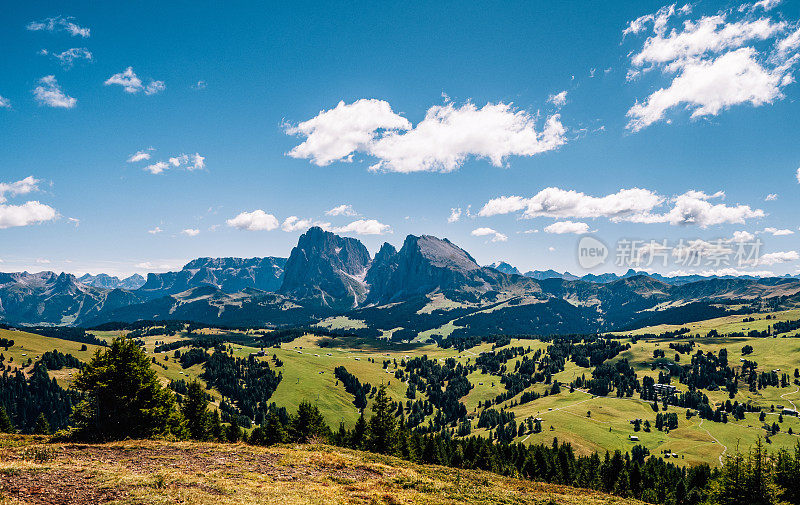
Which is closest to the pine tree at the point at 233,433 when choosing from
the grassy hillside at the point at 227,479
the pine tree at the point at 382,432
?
the pine tree at the point at 382,432

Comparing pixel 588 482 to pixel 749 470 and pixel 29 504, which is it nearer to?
pixel 749 470

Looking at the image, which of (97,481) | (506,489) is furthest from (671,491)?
(97,481)

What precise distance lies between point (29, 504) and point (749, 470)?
216ft

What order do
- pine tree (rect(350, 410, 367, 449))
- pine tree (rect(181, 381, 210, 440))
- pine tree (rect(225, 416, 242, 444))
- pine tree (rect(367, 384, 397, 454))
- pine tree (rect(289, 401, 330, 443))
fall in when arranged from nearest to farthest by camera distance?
pine tree (rect(181, 381, 210, 440)) < pine tree (rect(367, 384, 397, 454)) < pine tree (rect(289, 401, 330, 443)) < pine tree (rect(225, 416, 242, 444)) < pine tree (rect(350, 410, 367, 449))

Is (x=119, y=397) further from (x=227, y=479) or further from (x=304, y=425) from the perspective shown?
(x=304, y=425)

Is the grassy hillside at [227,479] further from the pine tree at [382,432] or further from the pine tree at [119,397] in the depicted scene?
the pine tree at [382,432]

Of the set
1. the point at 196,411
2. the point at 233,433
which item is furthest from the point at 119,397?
the point at 233,433

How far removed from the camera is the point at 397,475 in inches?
1710

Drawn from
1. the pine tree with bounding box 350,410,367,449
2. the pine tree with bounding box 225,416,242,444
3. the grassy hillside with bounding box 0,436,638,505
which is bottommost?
the pine tree with bounding box 350,410,367,449

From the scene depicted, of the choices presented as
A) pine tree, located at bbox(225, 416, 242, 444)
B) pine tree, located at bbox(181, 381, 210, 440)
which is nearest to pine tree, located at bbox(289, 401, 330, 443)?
pine tree, located at bbox(225, 416, 242, 444)

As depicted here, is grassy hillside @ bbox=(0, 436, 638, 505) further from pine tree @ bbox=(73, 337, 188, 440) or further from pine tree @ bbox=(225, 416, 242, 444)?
pine tree @ bbox=(225, 416, 242, 444)

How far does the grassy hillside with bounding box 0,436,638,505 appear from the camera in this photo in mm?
27875

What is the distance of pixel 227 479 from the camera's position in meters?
34.0

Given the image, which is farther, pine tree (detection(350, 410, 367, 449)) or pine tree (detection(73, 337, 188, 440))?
pine tree (detection(350, 410, 367, 449))
